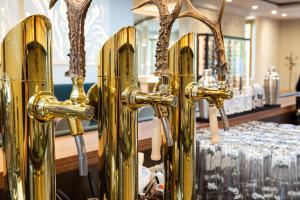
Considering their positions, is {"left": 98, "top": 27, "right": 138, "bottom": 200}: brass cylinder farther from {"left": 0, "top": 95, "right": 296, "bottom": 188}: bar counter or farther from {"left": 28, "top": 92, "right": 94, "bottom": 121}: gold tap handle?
{"left": 0, "top": 95, "right": 296, "bottom": 188}: bar counter

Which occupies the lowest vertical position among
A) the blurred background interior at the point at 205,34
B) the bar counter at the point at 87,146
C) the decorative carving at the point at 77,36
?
the bar counter at the point at 87,146

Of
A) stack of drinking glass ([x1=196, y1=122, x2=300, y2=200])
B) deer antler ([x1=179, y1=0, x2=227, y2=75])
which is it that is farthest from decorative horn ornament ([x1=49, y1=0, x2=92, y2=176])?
stack of drinking glass ([x1=196, y1=122, x2=300, y2=200])

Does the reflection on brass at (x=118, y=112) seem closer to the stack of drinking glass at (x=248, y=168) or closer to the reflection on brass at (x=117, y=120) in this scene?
the reflection on brass at (x=117, y=120)

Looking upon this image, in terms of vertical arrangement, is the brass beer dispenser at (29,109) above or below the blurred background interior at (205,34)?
below

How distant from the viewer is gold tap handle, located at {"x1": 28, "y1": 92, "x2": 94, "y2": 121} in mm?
492

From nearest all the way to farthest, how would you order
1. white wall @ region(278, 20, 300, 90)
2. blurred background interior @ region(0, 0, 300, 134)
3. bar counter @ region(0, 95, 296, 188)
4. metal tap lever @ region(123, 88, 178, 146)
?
metal tap lever @ region(123, 88, 178, 146) → bar counter @ region(0, 95, 296, 188) → blurred background interior @ region(0, 0, 300, 134) → white wall @ region(278, 20, 300, 90)

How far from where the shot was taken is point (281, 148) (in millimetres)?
1112

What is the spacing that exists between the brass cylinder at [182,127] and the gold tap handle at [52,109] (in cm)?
34

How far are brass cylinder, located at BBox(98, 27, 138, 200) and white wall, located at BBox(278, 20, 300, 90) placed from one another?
461 inches

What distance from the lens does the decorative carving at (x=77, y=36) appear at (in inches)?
21.5

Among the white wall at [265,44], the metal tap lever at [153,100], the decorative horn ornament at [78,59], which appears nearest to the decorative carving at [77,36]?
the decorative horn ornament at [78,59]

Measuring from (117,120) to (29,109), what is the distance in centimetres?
16

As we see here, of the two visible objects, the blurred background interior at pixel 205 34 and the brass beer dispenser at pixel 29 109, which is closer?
the brass beer dispenser at pixel 29 109

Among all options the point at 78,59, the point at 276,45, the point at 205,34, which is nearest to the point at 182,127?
the point at 78,59
